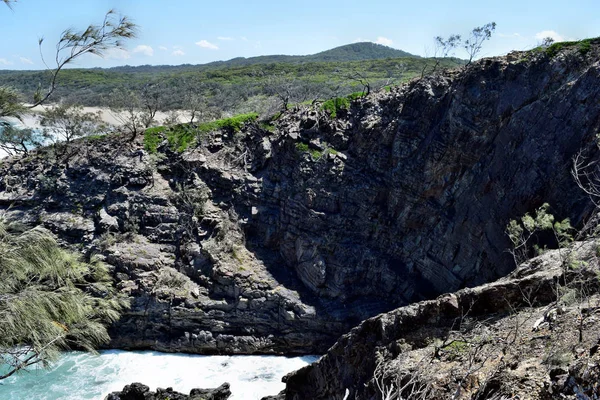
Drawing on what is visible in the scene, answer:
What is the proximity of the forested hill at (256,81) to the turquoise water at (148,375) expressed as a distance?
1258 centimetres

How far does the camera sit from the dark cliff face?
19078 millimetres

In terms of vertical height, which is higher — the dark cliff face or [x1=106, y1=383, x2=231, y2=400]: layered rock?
the dark cliff face

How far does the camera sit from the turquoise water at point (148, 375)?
1828cm

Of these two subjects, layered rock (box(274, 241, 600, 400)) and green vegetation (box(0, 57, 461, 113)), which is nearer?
layered rock (box(274, 241, 600, 400))

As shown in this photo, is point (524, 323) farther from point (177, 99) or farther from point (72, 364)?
point (177, 99)

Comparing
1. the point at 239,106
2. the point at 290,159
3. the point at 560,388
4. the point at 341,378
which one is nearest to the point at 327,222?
the point at 290,159

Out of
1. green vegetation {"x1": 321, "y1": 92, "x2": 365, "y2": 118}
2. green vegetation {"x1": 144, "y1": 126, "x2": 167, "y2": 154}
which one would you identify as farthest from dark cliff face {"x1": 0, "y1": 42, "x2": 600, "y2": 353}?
green vegetation {"x1": 144, "y1": 126, "x2": 167, "y2": 154}

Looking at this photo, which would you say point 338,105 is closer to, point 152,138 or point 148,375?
point 152,138

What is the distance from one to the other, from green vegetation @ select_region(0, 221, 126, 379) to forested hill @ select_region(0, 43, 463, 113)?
1589 centimetres

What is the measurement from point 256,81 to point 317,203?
150 feet

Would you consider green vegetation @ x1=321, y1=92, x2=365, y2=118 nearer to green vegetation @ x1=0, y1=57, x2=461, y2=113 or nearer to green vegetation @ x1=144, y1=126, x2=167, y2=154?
green vegetation @ x1=144, y1=126, x2=167, y2=154

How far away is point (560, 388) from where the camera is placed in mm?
5699

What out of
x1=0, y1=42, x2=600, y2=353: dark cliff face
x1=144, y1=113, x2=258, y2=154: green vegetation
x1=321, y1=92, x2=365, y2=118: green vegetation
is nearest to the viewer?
x1=0, y1=42, x2=600, y2=353: dark cliff face

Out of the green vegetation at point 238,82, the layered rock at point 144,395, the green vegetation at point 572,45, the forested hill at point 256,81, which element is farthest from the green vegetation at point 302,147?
the layered rock at point 144,395
